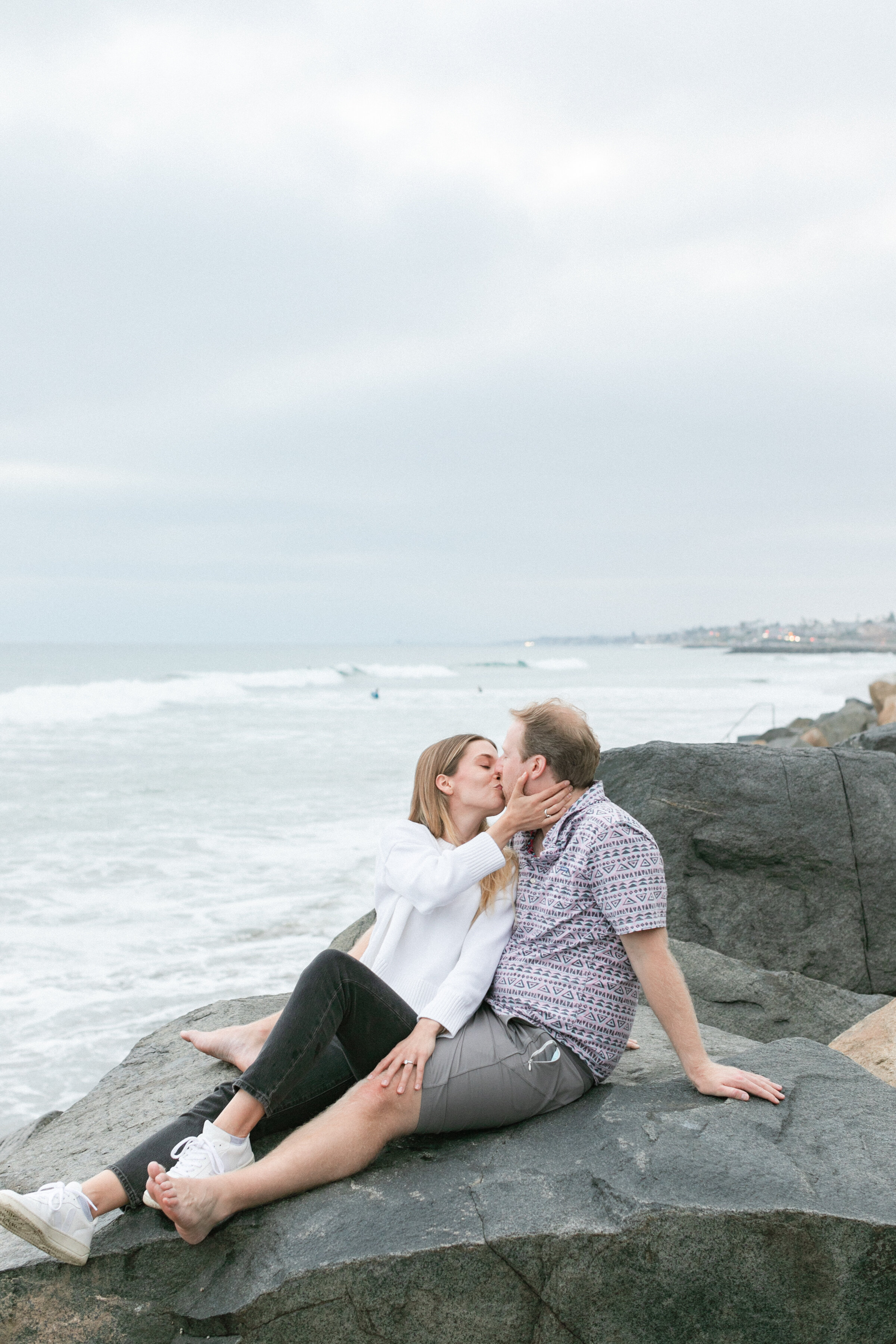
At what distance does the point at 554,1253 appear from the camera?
8.70 ft

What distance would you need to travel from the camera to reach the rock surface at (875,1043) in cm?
408

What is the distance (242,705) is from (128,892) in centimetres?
2851

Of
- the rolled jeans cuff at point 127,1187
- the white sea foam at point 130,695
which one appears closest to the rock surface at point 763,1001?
the rolled jeans cuff at point 127,1187

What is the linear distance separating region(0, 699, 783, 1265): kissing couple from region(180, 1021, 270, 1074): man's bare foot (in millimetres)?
664

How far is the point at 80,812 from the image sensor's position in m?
13.8

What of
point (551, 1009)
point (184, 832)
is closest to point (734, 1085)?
point (551, 1009)

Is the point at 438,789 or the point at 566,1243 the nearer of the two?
the point at 566,1243

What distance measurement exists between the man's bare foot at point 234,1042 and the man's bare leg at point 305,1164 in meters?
0.78

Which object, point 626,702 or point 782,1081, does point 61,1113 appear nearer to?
point 782,1081

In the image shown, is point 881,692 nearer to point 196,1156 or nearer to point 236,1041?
point 236,1041

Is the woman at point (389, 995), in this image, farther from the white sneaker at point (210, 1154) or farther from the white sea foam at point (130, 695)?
the white sea foam at point (130, 695)

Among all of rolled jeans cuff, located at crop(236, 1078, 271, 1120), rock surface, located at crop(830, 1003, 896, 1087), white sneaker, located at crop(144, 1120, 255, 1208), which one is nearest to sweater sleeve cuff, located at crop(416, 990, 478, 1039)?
rolled jeans cuff, located at crop(236, 1078, 271, 1120)

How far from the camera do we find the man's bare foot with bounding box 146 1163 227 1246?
2697 mm

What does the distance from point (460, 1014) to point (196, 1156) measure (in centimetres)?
83
